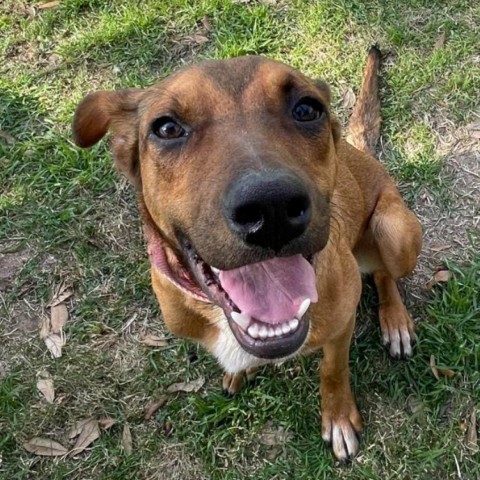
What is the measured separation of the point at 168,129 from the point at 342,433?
202cm

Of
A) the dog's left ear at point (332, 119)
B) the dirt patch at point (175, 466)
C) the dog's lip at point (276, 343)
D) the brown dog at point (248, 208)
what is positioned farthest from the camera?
the dirt patch at point (175, 466)

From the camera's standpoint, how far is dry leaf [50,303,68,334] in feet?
15.4

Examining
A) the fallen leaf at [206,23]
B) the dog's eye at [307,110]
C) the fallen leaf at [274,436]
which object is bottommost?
the fallen leaf at [274,436]

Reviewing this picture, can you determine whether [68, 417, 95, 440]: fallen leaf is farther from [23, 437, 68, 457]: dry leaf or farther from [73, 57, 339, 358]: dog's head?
[73, 57, 339, 358]: dog's head

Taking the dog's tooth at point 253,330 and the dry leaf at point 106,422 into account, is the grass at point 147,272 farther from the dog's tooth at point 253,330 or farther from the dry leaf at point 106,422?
the dog's tooth at point 253,330

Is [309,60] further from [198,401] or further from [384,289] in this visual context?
[198,401]

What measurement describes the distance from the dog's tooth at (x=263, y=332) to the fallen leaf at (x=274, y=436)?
1.43 m

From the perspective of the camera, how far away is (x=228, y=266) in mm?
2689

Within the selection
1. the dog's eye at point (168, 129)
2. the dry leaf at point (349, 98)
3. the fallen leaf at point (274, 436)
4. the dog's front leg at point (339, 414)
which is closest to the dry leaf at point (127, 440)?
the fallen leaf at point (274, 436)

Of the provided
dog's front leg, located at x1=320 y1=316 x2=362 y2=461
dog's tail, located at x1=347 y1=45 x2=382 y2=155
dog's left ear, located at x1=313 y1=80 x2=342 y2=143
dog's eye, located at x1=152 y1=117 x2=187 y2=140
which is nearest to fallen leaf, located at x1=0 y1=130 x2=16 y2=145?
dog's tail, located at x1=347 y1=45 x2=382 y2=155

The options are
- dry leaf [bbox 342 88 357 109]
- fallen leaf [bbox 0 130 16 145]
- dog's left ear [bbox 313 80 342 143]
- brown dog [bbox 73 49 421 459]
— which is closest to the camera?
brown dog [bbox 73 49 421 459]

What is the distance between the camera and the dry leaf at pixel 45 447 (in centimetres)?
427

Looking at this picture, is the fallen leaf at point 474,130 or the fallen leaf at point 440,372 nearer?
the fallen leaf at point 440,372

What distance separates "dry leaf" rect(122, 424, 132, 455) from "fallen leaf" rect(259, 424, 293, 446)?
772mm
